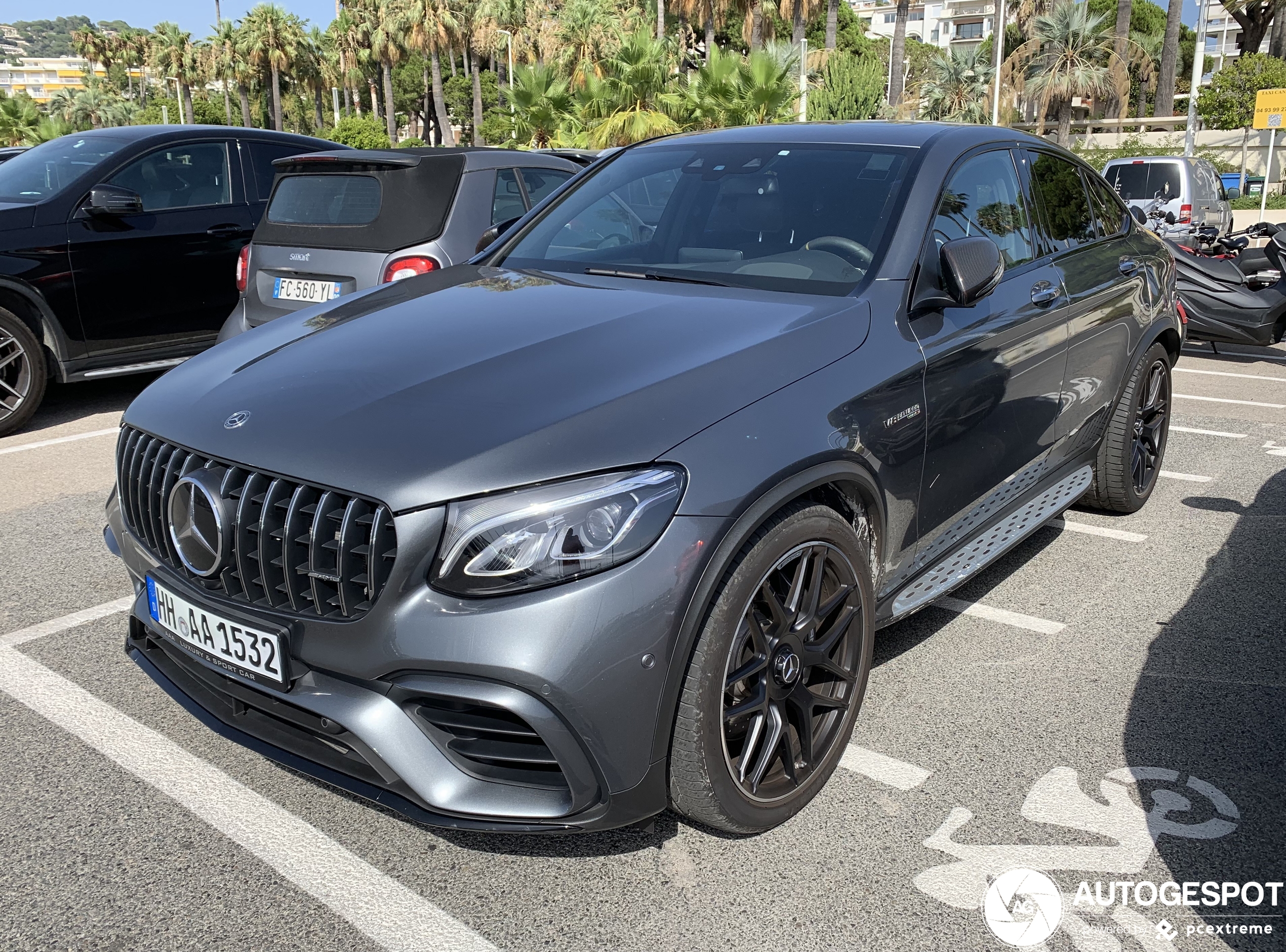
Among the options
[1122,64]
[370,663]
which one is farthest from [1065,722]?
[1122,64]

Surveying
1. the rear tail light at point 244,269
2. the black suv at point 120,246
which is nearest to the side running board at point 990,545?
the rear tail light at point 244,269

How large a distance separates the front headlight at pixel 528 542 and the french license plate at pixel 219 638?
17.6 inches

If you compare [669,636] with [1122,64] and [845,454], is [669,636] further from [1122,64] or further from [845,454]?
[1122,64]

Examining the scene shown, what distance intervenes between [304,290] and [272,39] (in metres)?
68.4

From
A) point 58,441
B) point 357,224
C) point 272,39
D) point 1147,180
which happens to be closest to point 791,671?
point 357,224

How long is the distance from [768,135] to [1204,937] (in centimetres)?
276

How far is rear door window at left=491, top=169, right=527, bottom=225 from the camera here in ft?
21.2

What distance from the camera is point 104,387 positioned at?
8234 millimetres

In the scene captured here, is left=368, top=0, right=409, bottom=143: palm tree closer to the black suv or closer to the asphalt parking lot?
the black suv

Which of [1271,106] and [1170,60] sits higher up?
[1170,60]

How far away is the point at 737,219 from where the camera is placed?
11.8ft

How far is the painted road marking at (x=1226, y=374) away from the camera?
29.5 feet

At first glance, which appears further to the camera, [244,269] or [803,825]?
[244,269]

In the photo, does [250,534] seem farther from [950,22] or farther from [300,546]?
[950,22]
